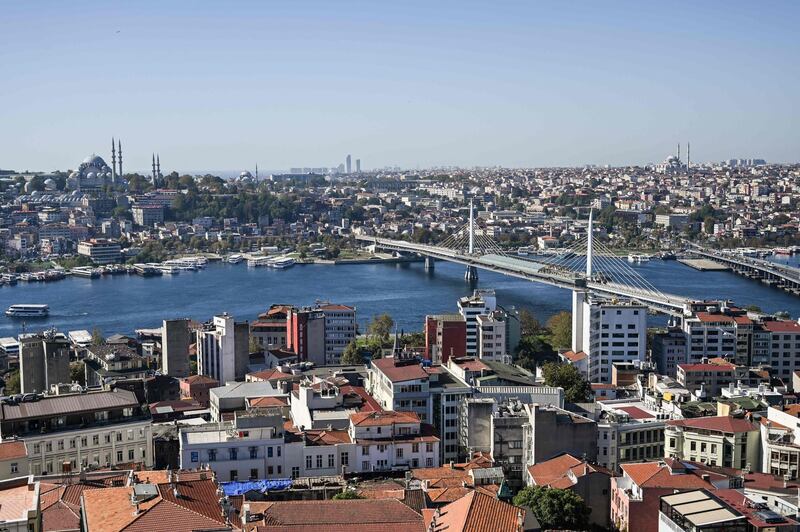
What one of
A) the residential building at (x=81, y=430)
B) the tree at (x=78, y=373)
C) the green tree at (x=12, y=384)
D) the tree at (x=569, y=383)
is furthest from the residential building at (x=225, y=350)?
the residential building at (x=81, y=430)

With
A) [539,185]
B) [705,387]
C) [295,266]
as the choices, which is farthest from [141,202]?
[705,387]

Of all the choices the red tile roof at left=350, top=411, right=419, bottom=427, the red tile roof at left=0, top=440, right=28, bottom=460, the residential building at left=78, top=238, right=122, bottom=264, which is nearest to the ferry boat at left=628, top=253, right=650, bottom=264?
the residential building at left=78, top=238, right=122, bottom=264

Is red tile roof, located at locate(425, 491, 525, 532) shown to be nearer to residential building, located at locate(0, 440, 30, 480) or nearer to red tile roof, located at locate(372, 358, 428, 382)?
residential building, located at locate(0, 440, 30, 480)

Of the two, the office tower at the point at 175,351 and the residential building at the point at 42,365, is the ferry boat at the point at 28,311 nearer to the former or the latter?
the office tower at the point at 175,351

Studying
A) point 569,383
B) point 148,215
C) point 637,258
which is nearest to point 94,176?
point 148,215

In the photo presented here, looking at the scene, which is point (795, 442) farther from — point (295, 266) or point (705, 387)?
point (295, 266)
